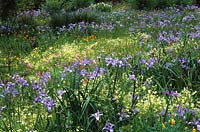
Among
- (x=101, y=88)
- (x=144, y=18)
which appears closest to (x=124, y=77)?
(x=101, y=88)

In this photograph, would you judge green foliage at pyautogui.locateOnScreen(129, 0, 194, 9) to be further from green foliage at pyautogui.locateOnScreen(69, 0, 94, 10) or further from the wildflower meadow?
the wildflower meadow

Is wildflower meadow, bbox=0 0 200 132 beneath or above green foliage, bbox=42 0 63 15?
above

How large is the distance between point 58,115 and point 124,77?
4.97 ft

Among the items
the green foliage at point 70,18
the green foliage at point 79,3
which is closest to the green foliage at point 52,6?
the green foliage at point 79,3

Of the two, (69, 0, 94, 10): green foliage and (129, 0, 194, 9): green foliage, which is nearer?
(129, 0, 194, 9): green foliage

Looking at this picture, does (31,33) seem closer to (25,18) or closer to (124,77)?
(25,18)

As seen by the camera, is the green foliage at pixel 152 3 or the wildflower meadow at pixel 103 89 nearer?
the wildflower meadow at pixel 103 89

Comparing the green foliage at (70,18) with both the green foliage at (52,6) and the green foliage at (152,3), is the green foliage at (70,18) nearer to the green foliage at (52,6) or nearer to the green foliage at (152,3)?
the green foliage at (152,3)

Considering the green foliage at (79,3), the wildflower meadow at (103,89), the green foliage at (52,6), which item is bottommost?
the green foliage at (79,3)

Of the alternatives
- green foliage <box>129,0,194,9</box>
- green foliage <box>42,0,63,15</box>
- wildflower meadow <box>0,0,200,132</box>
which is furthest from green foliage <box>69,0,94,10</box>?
wildflower meadow <box>0,0,200,132</box>

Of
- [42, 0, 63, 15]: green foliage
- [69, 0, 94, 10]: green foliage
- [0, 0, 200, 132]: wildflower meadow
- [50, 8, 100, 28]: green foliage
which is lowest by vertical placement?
[69, 0, 94, 10]: green foliage

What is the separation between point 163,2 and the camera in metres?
19.1

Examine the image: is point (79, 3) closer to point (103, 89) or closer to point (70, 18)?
point (70, 18)

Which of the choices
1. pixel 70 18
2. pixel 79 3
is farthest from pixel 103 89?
pixel 79 3
